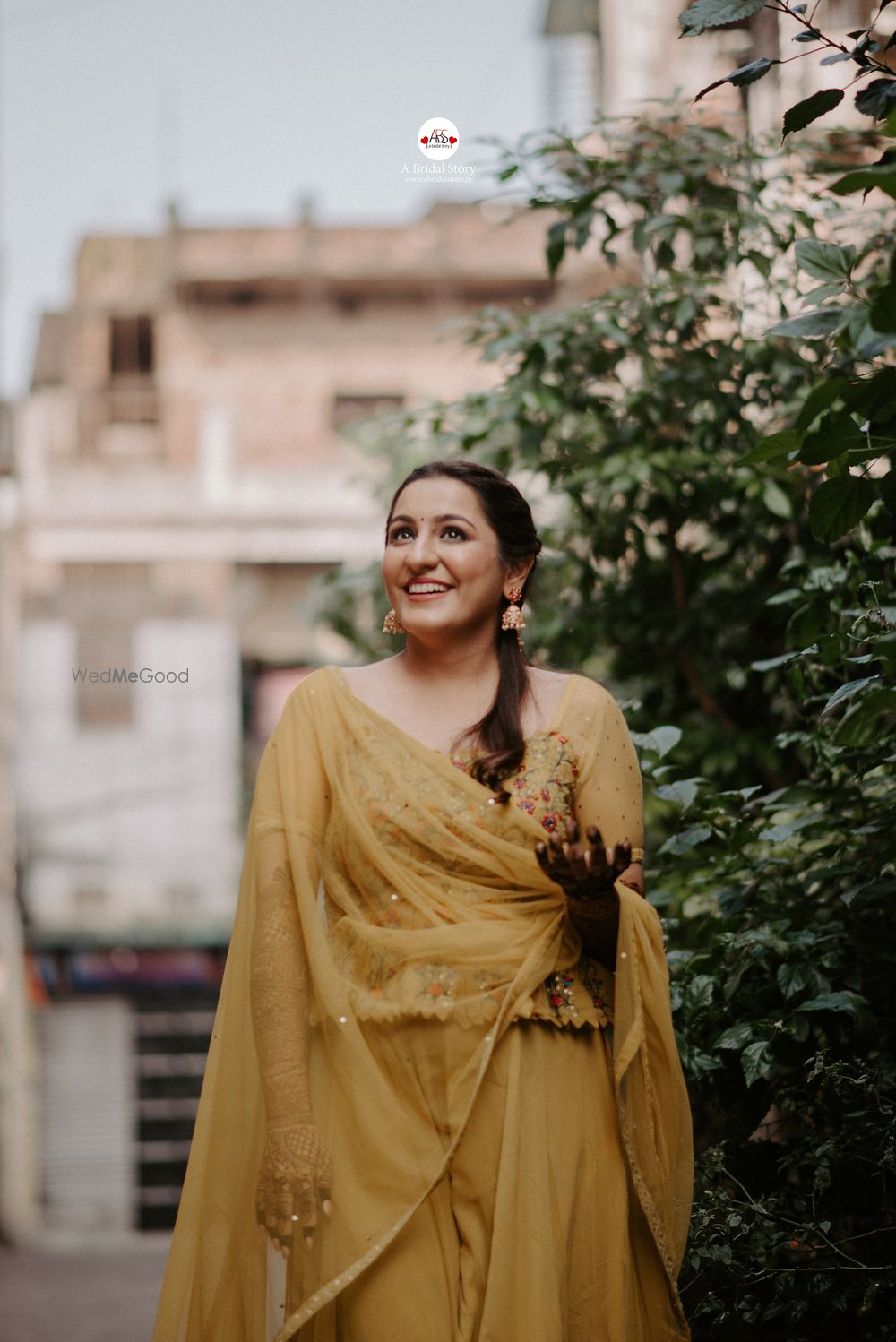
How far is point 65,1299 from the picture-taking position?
9.82 metres

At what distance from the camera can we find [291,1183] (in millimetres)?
2256

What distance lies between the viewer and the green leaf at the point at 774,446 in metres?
2.32

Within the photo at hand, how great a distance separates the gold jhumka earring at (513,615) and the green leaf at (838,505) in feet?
1.74

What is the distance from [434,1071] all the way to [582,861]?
1.35 ft

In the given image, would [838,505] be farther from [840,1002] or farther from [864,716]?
[840,1002]

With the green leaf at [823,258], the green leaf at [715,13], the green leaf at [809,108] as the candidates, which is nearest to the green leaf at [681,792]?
the green leaf at [823,258]

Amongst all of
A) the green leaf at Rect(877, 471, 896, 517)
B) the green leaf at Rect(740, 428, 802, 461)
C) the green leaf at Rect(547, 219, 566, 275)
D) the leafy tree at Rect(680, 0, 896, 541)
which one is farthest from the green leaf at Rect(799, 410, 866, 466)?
the green leaf at Rect(547, 219, 566, 275)

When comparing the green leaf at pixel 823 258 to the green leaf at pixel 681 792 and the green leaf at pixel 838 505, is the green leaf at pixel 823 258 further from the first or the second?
the green leaf at pixel 681 792

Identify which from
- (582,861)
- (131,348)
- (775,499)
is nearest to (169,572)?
(131,348)

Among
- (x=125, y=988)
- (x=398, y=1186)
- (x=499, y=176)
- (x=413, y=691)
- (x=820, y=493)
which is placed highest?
(x=499, y=176)

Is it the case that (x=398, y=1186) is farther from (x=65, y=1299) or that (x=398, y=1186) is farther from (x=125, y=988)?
(x=125, y=988)

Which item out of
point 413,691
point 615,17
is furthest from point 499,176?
point 615,17

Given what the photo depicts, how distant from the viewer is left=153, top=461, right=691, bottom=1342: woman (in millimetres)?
2258

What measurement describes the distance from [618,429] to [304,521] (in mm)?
9618
